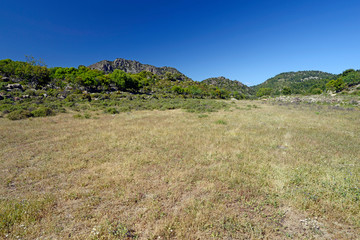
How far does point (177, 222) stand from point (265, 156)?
582cm

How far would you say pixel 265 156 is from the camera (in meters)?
7.22

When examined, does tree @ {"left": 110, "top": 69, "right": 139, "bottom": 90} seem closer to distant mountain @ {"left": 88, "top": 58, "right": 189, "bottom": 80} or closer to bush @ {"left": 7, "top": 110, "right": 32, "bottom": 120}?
bush @ {"left": 7, "top": 110, "right": 32, "bottom": 120}

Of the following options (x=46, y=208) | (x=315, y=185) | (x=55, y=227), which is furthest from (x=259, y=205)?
(x=46, y=208)

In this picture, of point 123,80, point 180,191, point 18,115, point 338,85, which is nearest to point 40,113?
point 18,115

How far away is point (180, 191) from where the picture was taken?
193 inches

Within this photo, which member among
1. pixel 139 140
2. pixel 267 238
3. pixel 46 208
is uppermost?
pixel 139 140

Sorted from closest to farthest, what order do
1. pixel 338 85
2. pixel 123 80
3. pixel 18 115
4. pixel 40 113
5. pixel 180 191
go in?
pixel 180 191, pixel 18 115, pixel 40 113, pixel 123 80, pixel 338 85

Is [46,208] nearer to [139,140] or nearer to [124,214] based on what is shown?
[124,214]

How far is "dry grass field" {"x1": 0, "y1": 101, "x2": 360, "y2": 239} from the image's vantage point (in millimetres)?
3532

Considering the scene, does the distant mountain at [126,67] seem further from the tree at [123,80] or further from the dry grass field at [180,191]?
the dry grass field at [180,191]

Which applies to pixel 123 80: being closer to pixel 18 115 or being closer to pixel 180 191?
pixel 18 115

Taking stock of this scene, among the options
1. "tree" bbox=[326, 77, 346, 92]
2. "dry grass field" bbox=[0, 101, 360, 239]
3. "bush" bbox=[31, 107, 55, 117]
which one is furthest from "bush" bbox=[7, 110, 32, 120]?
"tree" bbox=[326, 77, 346, 92]

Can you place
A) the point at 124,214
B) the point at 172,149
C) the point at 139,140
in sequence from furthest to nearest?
the point at 139,140 < the point at 172,149 < the point at 124,214

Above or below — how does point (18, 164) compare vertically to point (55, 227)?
above
